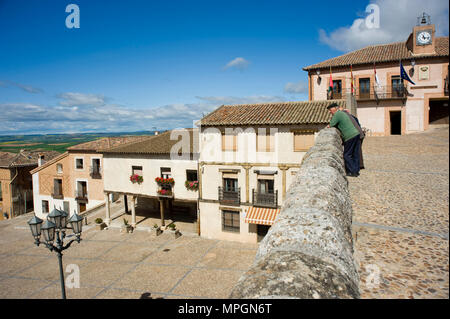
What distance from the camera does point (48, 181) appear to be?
2866 centimetres

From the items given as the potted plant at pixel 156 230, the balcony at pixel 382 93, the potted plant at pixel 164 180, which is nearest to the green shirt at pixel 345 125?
the potted plant at pixel 164 180

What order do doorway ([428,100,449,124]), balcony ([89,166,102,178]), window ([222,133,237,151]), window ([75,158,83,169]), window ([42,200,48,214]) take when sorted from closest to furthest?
1. window ([222,133,237,151])
2. doorway ([428,100,449,124])
3. balcony ([89,166,102,178])
4. window ([75,158,83,169])
5. window ([42,200,48,214])

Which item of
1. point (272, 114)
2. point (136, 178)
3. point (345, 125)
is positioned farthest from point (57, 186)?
point (345, 125)

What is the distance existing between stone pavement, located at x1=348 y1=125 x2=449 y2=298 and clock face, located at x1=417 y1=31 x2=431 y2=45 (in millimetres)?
19802

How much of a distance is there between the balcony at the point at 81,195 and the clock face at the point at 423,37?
31.9 meters

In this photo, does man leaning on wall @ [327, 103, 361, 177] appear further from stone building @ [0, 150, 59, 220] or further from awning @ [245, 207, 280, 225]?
stone building @ [0, 150, 59, 220]

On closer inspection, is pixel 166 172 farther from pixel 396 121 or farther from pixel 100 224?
pixel 396 121

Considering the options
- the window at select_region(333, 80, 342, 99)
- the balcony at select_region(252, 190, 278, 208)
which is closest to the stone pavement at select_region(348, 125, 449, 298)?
the balcony at select_region(252, 190, 278, 208)

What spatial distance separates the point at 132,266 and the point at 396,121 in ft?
74.8

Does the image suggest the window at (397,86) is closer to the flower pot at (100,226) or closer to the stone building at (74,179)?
the stone building at (74,179)

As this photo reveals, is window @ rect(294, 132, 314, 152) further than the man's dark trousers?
Yes

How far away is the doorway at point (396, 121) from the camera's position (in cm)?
2242

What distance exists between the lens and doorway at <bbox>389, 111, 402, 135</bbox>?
22.4m

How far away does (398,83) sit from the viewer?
21594 mm
